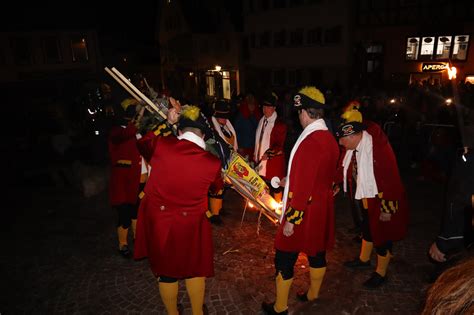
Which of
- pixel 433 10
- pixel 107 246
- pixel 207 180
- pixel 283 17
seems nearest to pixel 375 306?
pixel 207 180

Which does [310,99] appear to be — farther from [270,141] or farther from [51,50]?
[51,50]

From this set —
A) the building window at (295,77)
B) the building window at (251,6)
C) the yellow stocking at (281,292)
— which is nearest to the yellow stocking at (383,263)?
the yellow stocking at (281,292)

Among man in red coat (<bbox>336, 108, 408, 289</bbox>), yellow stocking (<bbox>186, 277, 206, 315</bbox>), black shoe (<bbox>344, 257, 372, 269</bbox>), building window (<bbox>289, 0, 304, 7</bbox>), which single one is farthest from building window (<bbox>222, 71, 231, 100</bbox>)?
yellow stocking (<bbox>186, 277, 206, 315</bbox>)

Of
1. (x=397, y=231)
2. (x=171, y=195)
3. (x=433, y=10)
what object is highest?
(x=433, y=10)

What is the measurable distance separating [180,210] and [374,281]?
112 inches

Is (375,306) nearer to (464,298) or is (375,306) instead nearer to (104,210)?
(464,298)

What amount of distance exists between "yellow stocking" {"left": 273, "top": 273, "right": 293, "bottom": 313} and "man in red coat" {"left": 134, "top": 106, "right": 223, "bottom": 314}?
2.60ft

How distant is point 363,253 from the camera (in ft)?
15.7

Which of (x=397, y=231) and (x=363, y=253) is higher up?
(x=397, y=231)

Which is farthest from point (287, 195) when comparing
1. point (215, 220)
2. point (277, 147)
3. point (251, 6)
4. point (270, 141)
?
point (251, 6)

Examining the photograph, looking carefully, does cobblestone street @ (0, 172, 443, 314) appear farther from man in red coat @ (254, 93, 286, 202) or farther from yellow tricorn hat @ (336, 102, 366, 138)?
yellow tricorn hat @ (336, 102, 366, 138)

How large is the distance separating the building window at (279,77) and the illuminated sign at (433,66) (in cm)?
935

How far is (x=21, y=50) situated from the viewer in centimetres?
2334

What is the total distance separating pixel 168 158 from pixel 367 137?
7.46 ft
